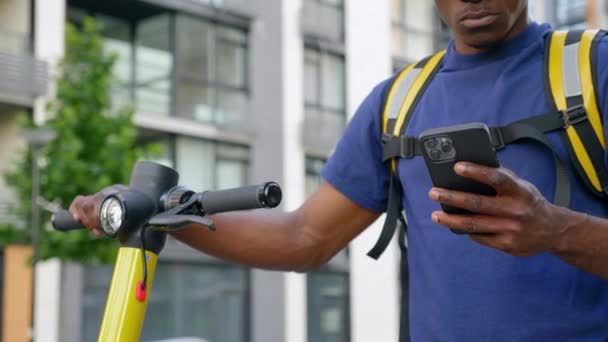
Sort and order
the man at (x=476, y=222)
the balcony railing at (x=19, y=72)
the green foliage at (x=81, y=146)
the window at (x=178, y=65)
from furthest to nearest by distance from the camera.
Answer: the window at (x=178, y=65) < the balcony railing at (x=19, y=72) < the green foliage at (x=81, y=146) < the man at (x=476, y=222)

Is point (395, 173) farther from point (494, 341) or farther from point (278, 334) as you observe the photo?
point (278, 334)

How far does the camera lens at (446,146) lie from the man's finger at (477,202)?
0.07m

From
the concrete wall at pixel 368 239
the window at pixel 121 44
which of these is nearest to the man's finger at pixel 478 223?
the window at pixel 121 44

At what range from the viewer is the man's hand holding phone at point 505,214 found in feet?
4.92

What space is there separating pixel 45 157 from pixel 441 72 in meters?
14.1

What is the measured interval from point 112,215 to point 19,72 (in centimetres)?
1701

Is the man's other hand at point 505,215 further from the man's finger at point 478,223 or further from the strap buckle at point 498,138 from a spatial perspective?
the strap buckle at point 498,138

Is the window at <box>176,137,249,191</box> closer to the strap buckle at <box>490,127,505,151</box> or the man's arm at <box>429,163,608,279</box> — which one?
the strap buckle at <box>490,127,505,151</box>

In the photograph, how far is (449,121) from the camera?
2.07 m

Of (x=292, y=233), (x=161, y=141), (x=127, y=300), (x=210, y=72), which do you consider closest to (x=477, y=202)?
(x=127, y=300)

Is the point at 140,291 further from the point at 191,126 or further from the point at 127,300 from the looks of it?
the point at 191,126

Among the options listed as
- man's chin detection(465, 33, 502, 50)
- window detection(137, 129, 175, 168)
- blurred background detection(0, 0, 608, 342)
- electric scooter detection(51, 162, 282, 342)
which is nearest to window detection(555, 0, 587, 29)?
blurred background detection(0, 0, 608, 342)

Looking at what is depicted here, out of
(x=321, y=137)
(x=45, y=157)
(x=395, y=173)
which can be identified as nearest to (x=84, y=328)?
(x=45, y=157)

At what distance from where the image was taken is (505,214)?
4.99ft
